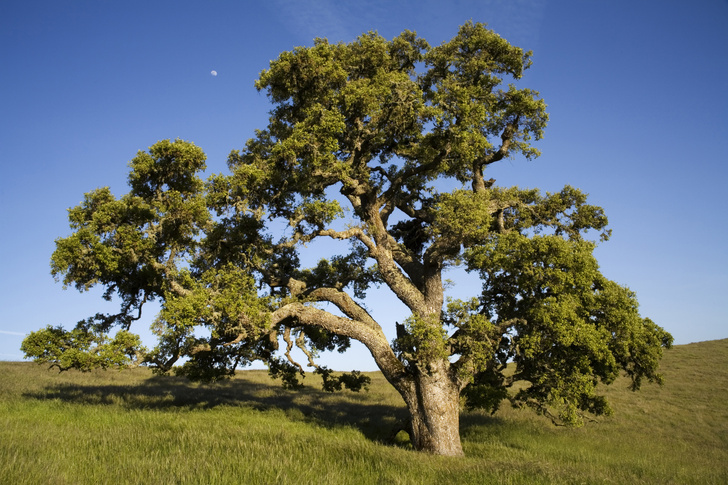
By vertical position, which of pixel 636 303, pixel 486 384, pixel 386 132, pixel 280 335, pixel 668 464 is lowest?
pixel 668 464

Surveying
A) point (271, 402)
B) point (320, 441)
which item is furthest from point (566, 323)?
point (271, 402)

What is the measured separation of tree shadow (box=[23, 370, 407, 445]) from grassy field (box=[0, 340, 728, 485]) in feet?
0.44

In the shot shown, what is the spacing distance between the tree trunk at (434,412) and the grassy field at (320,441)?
1.01 metres

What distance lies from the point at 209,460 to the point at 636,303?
1570cm

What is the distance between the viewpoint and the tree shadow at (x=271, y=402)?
20.6m

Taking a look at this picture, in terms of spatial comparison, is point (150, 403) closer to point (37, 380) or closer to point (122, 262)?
point (122, 262)

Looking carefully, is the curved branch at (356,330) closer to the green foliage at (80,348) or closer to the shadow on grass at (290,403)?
the shadow on grass at (290,403)

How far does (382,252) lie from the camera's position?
19.1 metres

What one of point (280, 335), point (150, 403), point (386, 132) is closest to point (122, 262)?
point (280, 335)

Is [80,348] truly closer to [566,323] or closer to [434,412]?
[434,412]

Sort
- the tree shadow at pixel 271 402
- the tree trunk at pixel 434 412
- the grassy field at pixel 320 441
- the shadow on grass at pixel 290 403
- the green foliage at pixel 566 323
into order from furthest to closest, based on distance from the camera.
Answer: the tree shadow at pixel 271 402, the shadow on grass at pixel 290 403, the tree trunk at pixel 434 412, the green foliage at pixel 566 323, the grassy field at pixel 320 441

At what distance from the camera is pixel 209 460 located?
30.6 ft

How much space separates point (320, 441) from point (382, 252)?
844cm

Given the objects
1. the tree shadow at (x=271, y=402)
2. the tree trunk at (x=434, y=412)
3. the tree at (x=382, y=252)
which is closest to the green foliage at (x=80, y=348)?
the tree at (x=382, y=252)
